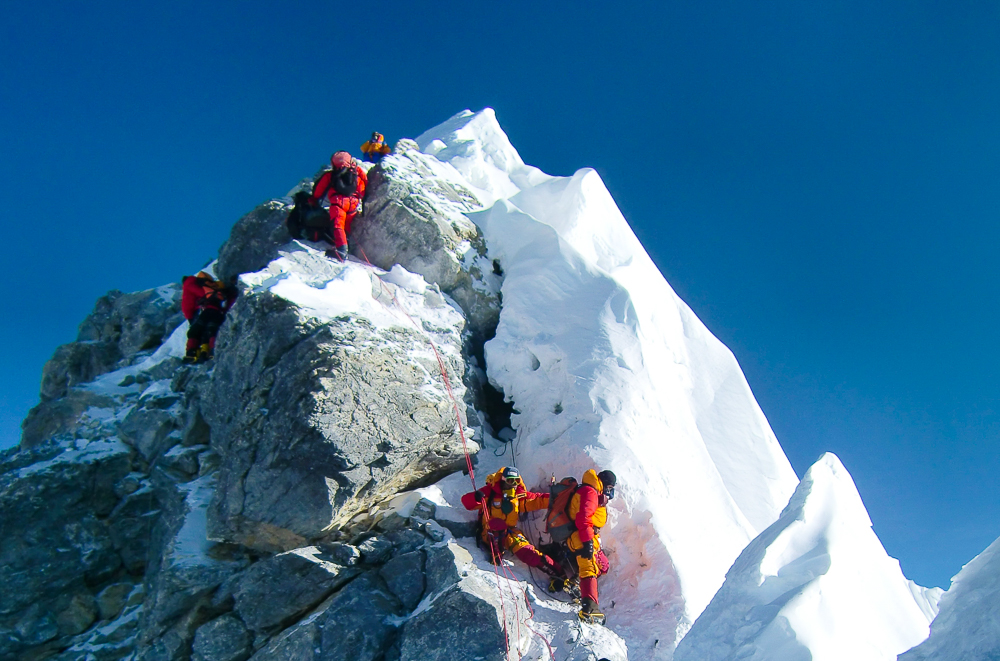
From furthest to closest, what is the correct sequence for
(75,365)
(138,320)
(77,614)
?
(75,365) → (138,320) → (77,614)

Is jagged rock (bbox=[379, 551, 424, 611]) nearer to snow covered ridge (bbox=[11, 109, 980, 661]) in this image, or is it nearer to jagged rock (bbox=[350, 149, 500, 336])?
snow covered ridge (bbox=[11, 109, 980, 661])

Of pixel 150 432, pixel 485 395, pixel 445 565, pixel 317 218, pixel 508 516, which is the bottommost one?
pixel 445 565

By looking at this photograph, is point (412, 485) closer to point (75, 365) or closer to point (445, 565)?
point (445, 565)

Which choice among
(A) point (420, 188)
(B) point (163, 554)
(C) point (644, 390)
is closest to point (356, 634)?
(B) point (163, 554)

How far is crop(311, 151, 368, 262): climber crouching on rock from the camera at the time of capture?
A: 10828mm

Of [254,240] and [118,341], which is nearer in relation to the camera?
[254,240]

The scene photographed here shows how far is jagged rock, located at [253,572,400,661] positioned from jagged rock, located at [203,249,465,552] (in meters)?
1.00

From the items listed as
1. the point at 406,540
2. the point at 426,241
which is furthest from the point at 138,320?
the point at 406,540

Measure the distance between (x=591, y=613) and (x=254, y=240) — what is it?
30.5 ft

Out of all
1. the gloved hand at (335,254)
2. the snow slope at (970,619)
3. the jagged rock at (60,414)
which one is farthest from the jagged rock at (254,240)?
the snow slope at (970,619)

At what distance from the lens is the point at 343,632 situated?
255 inches

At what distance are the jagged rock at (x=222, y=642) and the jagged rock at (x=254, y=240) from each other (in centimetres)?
669

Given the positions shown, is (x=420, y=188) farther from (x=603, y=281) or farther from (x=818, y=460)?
(x=818, y=460)

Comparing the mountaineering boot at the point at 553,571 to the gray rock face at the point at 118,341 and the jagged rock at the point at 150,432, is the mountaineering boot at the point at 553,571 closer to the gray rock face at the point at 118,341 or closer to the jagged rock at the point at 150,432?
the jagged rock at the point at 150,432
